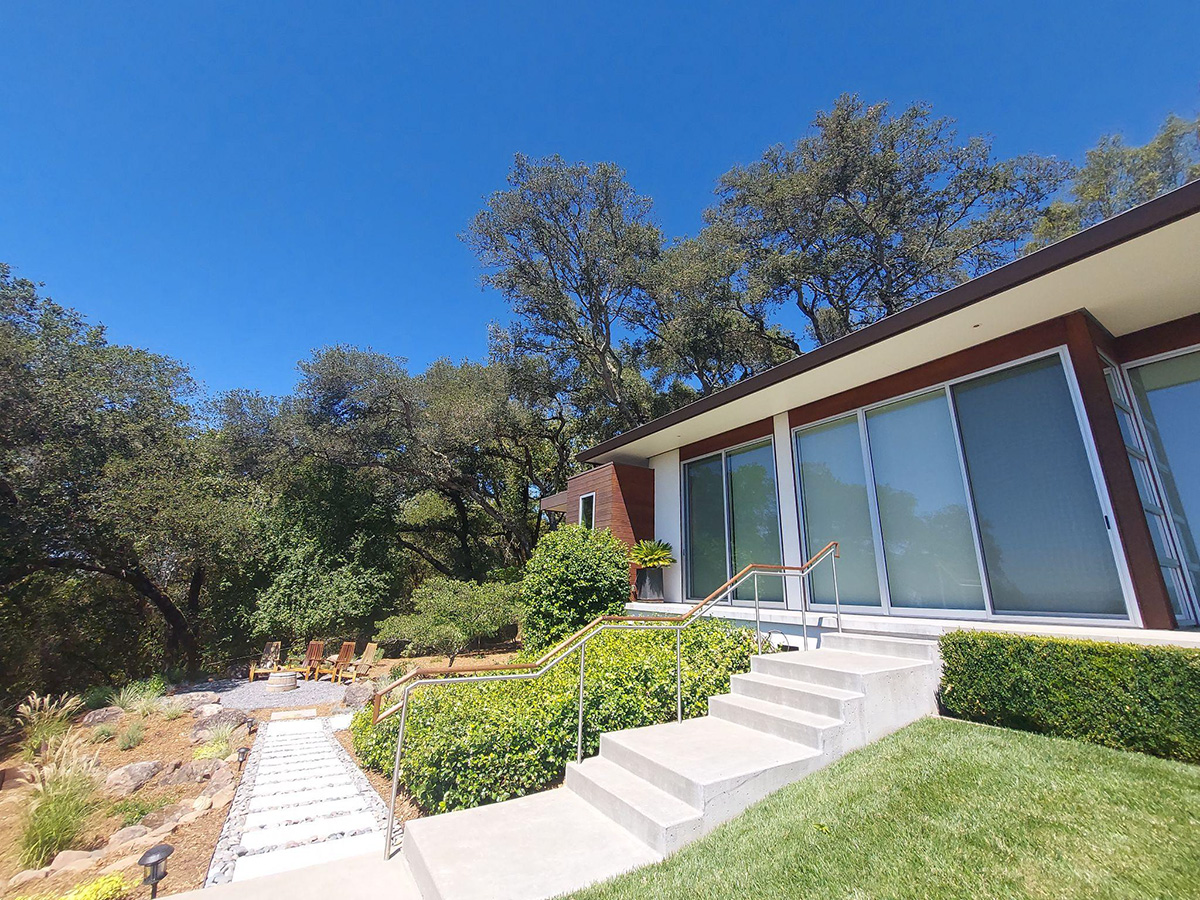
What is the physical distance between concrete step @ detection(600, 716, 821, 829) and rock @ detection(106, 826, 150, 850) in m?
4.27

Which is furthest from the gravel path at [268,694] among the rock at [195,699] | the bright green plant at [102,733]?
the bright green plant at [102,733]

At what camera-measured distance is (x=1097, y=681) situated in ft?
11.8

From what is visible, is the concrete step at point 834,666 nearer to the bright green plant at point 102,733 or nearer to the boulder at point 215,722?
the boulder at point 215,722

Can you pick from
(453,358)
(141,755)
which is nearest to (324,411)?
(453,358)

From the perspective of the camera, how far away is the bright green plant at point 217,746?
22.3 ft

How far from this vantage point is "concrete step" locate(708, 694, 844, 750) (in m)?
3.75

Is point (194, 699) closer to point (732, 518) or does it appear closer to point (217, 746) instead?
point (217, 746)

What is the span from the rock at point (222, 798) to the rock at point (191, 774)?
1030 millimetres

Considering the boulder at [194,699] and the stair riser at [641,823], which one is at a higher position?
the stair riser at [641,823]

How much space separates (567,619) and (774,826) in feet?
19.4

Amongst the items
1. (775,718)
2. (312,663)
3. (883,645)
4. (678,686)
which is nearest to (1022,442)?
(883,645)

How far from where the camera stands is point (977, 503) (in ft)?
18.0

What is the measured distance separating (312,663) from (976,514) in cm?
1420

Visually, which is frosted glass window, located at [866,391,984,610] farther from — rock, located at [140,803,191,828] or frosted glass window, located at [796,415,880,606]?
rock, located at [140,803,191,828]
